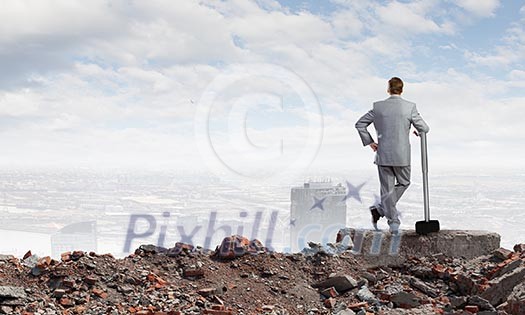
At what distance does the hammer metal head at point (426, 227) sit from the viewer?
8.66m

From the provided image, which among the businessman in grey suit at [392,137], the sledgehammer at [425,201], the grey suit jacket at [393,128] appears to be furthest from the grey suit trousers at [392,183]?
the sledgehammer at [425,201]

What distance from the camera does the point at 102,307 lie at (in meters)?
6.14

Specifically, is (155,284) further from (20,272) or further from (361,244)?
(361,244)

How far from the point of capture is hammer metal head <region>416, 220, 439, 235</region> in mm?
8656

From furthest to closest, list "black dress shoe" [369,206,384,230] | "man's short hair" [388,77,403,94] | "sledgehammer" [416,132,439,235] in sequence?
"black dress shoe" [369,206,384,230]
"sledgehammer" [416,132,439,235]
"man's short hair" [388,77,403,94]

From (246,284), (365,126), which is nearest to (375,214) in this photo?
(365,126)

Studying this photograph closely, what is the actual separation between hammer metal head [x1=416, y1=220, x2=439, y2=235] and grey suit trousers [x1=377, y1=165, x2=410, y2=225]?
1.59 ft

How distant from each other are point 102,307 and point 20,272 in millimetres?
1364

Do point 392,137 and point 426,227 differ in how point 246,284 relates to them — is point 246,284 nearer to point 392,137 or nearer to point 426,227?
point 392,137

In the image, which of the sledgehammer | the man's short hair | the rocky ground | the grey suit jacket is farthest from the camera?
the sledgehammer

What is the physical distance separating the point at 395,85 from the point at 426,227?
2.16m

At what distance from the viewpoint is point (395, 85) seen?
332 inches

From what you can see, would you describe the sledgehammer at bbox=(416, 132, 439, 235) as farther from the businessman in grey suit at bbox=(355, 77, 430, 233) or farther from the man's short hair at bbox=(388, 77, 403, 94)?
the man's short hair at bbox=(388, 77, 403, 94)

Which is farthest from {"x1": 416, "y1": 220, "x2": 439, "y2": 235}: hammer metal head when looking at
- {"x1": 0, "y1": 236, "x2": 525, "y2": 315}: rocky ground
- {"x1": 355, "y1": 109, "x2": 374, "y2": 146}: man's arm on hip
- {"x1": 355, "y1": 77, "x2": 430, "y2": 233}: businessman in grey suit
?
{"x1": 355, "y1": 109, "x2": 374, "y2": 146}: man's arm on hip
